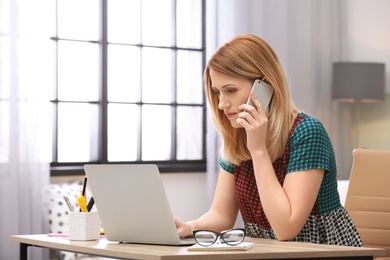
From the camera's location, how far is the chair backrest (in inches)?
125

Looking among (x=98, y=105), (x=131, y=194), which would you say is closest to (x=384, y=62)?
(x=98, y=105)

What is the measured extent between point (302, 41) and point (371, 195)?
270 cm

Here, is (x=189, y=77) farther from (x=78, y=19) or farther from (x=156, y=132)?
(x=78, y=19)

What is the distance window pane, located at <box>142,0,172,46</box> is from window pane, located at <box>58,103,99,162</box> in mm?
625

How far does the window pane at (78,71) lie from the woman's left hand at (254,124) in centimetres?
282

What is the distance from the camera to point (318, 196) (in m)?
2.33

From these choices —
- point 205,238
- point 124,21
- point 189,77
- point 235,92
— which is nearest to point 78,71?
point 124,21

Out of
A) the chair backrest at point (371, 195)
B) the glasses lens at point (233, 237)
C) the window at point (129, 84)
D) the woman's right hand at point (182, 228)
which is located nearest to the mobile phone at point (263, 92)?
the woman's right hand at point (182, 228)

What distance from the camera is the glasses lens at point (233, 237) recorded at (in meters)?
1.85

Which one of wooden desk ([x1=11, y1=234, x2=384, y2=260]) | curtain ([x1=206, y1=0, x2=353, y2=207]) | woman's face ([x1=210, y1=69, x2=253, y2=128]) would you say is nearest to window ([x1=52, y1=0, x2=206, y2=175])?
curtain ([x1=206, y1=0, x2=353, y2=207])

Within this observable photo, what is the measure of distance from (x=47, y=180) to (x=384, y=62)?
2.70 metres

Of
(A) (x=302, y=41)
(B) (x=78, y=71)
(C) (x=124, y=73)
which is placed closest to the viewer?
(B) (x=78, y=71)

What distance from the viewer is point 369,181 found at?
3.17 meters

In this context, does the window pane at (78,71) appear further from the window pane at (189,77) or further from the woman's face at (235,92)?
the woman's face at (235,92)
